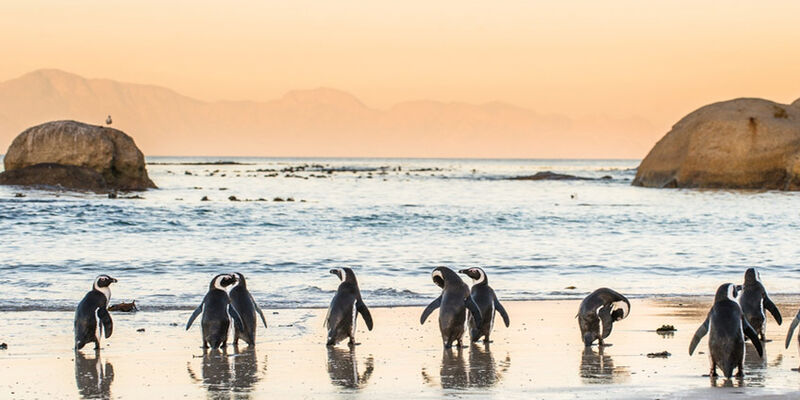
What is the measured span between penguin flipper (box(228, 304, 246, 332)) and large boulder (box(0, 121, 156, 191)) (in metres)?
32.9

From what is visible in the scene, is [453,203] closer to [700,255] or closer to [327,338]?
[700,255]

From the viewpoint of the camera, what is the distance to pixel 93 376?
875 cm

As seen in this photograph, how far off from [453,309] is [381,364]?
4.69 ft

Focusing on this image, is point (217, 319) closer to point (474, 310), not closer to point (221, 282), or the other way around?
point (221, 282)

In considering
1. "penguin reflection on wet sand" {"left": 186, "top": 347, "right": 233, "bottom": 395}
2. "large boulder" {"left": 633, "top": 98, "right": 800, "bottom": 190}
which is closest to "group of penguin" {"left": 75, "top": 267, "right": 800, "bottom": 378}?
"penguin reflection on wet sand" {"left": 186, "top": 347, "right": 233, "bottom": 395}

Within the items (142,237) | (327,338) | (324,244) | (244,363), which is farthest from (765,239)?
(244,363)

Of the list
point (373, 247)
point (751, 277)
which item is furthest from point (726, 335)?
point (373, 247)

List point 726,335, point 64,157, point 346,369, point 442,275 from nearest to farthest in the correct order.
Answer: point 726,335 < point 346,369 < point 442,275 < point 64,157

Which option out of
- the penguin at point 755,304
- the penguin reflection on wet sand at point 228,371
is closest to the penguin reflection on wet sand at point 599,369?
the penguin at point 755,304

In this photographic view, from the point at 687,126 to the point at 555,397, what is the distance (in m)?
47.6

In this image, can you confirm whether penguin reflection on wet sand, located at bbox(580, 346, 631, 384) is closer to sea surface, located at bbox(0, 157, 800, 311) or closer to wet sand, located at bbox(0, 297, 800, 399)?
wet sand, located at bbox(0, 297, 800, 399)

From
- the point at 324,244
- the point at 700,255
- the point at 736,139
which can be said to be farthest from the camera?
the point at 736,139

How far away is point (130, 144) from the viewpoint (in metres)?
45.1

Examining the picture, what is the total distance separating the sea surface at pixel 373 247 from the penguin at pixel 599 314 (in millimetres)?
4007
